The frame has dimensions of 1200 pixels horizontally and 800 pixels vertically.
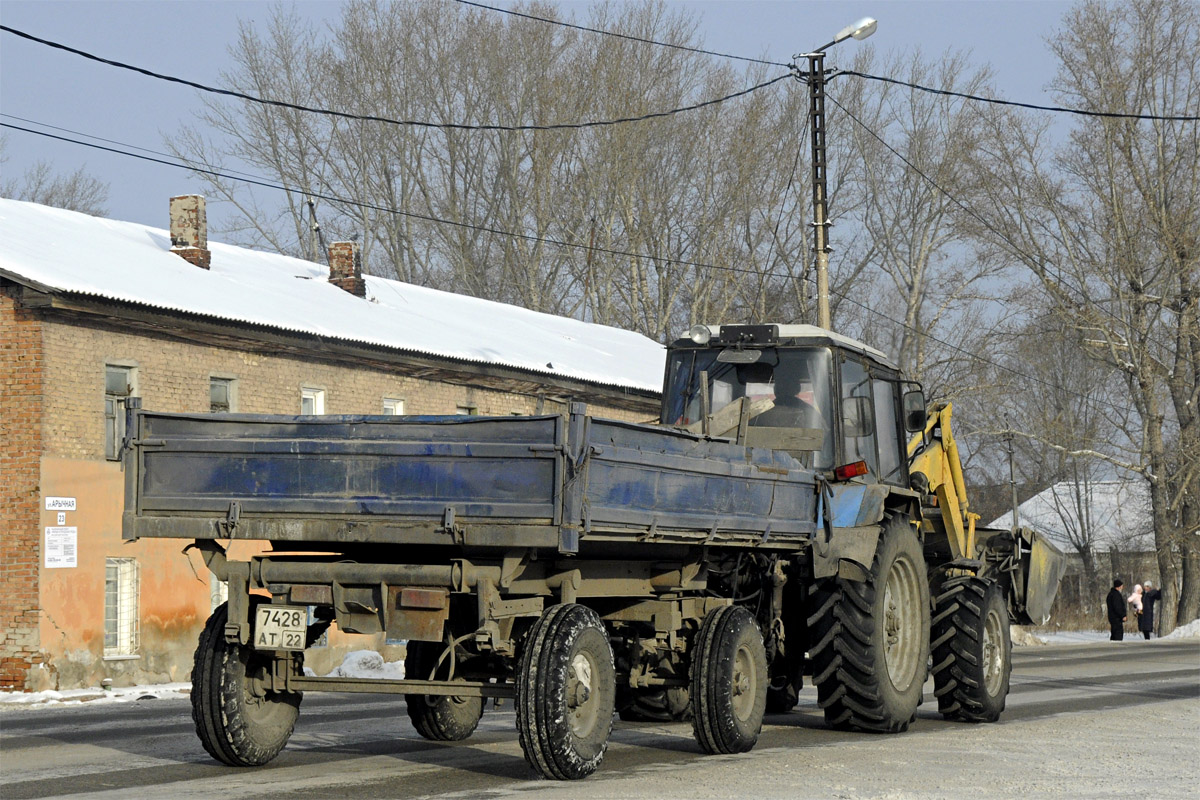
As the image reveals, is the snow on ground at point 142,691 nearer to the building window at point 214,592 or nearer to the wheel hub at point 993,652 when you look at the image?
the building window at point 214,592

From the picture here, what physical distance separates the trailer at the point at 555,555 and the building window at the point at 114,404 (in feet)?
39.1

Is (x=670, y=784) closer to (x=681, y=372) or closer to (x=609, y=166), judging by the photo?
(x=681, y=372)

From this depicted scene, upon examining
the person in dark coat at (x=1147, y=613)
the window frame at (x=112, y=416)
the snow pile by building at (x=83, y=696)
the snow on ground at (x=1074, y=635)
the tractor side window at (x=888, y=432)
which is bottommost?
the snow on ground at (x=1074, y=635)

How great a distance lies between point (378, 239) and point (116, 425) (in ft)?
98.6

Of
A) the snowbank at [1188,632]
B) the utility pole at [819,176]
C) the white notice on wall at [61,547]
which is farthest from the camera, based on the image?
the snowbank at [1188,632]

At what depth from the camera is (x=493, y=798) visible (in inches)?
315

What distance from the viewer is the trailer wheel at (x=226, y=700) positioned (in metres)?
9.16

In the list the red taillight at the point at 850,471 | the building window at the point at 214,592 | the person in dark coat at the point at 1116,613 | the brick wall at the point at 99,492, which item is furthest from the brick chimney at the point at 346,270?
the red taillight at the point at 850,471

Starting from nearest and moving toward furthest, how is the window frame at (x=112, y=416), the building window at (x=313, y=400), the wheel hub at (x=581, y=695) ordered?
the wheel hub at (x=581, y=695) → the window frame at (x=112, y=416) → the building window at (x=313, y=400)

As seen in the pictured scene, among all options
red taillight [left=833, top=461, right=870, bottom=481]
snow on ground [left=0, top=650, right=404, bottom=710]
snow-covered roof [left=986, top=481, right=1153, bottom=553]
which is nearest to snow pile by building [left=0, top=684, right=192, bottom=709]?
snow on ground [left=0, top=650, right=404, bottom=710]

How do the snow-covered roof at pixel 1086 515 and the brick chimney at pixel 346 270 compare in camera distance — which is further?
the snow-covered roof at pixel 1086 515

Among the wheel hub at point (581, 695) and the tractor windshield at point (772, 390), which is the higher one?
the tractor windshield at point (772, 390)

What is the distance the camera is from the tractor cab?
1193 centimetres

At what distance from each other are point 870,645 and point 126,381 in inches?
546
